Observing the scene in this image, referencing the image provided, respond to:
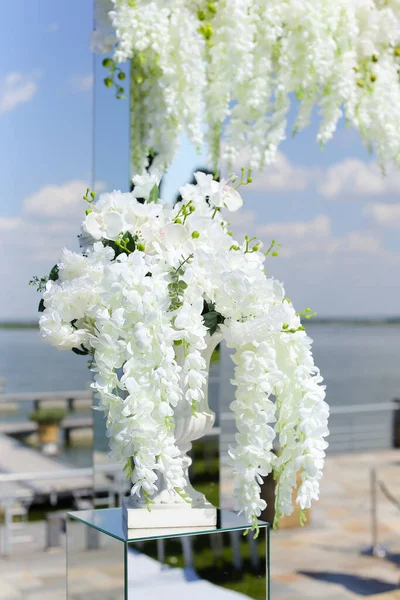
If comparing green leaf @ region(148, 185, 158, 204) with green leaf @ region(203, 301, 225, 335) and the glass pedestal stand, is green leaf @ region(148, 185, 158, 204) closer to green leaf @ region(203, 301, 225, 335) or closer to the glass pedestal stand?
green leaf @ region(203, 301, 225, 335)

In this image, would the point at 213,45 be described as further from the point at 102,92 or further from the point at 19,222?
the point at 19,222

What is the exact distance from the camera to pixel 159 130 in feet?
7.02

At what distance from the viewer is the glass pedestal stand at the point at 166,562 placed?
114 cm

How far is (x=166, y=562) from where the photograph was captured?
1167 millimetres

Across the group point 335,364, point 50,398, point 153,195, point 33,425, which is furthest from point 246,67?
point 335,364

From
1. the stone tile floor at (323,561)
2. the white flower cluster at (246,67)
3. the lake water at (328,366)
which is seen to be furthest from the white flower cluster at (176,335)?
the stone tile floor at (323,561)

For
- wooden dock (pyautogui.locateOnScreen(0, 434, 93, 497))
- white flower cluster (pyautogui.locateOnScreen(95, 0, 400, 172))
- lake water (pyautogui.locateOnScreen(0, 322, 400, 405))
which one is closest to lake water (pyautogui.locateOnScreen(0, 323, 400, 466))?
lake water (pyautogui.locateOnScreen(0, 322, 400, 405))

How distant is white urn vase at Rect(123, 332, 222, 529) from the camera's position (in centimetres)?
120

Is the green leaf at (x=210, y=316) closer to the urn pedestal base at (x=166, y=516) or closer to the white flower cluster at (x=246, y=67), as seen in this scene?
the urn pedestal base at (x=166, y=516)

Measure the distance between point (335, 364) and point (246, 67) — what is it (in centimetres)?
1889

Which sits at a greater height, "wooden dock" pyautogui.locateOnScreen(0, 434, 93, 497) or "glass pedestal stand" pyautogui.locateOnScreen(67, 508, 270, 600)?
"glass pedestal stand" pyautogui.locateOnScreen(67, 508, 270, 600)

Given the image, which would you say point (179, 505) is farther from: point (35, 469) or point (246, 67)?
point (35, 469)

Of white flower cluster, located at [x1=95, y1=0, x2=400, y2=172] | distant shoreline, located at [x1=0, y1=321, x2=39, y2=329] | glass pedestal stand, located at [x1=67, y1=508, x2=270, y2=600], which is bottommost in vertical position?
glass pedestal stand, located at [x1=67, y1=508, x2=270, y2=600]

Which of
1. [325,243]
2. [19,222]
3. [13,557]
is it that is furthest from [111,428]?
[325,243]
